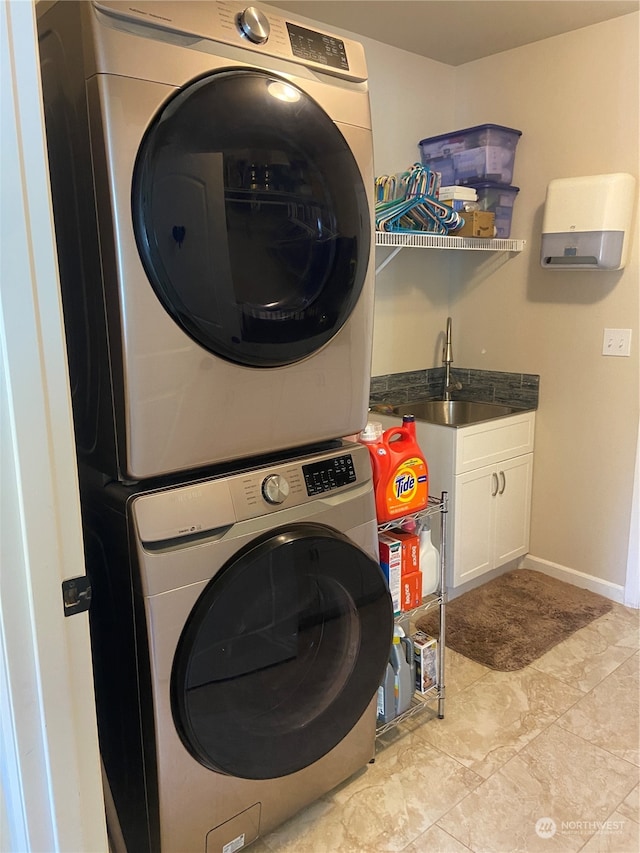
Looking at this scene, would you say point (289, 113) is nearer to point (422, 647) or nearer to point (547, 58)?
point (422, 647)

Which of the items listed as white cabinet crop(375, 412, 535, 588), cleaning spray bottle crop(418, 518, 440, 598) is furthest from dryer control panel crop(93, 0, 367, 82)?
white cabinet crop(375, 412, 535, 588)

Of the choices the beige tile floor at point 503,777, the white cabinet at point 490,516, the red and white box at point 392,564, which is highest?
the red and white box at point 392,564

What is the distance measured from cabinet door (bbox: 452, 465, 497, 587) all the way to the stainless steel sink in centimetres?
34

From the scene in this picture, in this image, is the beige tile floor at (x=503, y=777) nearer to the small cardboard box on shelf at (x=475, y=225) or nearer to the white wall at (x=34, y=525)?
the white wall at (x=34, y=525)

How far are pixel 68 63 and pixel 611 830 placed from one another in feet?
6.67

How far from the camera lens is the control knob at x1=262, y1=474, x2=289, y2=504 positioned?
→ 4.42 feet

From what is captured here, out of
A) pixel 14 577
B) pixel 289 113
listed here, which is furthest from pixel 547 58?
pixel 14 577

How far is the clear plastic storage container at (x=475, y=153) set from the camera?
8.77ft

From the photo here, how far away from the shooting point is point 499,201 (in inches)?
110

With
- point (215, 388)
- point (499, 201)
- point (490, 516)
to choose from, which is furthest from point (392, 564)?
point (499, 201)

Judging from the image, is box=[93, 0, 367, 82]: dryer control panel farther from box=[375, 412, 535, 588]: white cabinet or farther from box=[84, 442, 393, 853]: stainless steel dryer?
box=[375, 412, 535, 588]: white cabinet

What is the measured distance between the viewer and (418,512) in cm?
181

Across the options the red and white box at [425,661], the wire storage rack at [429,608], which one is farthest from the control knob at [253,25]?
the red and white box at [425,661]

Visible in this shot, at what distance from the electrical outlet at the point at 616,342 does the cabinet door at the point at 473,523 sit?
0.66m
